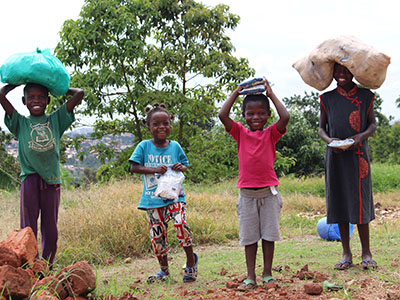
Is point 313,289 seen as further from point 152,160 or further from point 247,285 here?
point 152,160

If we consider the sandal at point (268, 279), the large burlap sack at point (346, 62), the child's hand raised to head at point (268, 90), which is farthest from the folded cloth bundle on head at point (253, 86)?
the sandal at point (268, 279)

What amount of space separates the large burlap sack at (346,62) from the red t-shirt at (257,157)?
0.76 metres

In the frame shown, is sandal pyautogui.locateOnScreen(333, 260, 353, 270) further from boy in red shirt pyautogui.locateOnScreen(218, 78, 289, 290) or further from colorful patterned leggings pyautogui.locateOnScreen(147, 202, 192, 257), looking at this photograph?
colorful patterned leggings pyautogui.locateOnScreen(147, 202, 192, 257)

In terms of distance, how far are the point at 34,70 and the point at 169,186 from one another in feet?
5.19

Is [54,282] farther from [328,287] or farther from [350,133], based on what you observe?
[350,133]

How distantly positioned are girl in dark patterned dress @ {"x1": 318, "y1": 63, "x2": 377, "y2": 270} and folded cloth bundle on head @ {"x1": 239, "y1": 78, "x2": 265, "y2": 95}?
0.83 meters

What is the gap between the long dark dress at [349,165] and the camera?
13.2 feet

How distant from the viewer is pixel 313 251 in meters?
5.41

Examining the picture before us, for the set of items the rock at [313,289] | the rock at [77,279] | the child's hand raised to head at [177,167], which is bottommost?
the rock at [313,289]

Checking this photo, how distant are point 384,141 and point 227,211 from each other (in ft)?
51.6

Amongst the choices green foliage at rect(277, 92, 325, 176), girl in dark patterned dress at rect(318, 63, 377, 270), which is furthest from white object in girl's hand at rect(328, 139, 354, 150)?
green foliage at rect(277, 92, 325, 176)

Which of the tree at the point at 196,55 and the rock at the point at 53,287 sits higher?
the tree at the point at 196,55

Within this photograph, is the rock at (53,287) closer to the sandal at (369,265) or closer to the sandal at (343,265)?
the sandal at (343,265)

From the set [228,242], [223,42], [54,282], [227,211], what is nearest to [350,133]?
[54,282]
